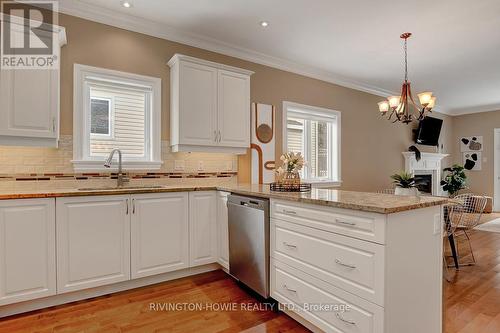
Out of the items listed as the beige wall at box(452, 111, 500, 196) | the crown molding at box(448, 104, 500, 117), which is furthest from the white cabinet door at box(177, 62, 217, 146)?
the beige wall at box(452, 111, 500, 196)

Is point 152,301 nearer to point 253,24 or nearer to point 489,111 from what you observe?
point 253,24

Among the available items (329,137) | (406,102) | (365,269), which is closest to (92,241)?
(365,269)

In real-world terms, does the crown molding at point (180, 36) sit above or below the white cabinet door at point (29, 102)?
above

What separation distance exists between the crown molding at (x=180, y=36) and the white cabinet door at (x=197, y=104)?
493mm

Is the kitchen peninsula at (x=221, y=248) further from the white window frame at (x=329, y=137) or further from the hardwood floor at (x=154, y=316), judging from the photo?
the white window frame at (x=329, y=137)

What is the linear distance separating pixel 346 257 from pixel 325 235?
0.62 feet

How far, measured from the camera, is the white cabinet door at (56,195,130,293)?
233 cm

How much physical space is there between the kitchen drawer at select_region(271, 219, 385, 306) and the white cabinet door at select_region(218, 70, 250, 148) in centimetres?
145

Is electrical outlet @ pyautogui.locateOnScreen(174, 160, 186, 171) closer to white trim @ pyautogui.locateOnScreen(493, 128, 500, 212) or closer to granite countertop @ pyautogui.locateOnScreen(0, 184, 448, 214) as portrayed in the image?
granite countertop @ pyautogui.locateOnScreen(0, 184, 448, 214)

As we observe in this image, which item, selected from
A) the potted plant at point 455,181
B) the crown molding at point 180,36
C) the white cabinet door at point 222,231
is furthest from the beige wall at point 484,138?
the white cabinet door at point 222,231

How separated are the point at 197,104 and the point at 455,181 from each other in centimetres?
686

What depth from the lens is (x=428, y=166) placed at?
261 inches

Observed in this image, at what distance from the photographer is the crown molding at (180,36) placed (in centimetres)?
283

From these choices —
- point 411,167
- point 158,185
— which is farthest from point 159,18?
point 411,167
